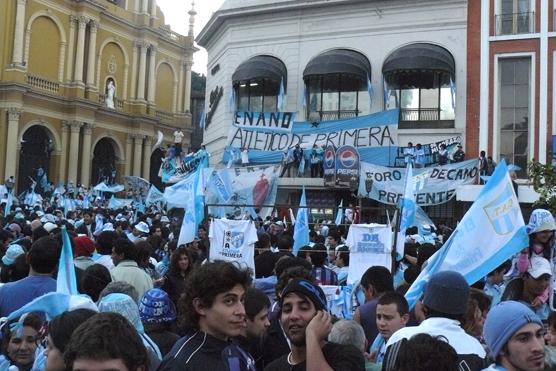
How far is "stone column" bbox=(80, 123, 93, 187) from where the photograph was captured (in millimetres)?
41344

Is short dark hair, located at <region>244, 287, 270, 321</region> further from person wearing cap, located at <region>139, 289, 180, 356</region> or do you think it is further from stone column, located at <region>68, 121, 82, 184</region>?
stone column, located at <region>68, 121, 82, 184</region>

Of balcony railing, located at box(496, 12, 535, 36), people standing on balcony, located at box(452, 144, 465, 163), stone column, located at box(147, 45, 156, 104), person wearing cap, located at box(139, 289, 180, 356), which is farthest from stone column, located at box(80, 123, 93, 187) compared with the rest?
person wearing cap, located at box(139, 289, 180, 356)

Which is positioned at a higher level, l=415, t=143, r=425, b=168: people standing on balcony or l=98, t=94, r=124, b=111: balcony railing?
l=98, t=94, r=124, b=111: balcony railing

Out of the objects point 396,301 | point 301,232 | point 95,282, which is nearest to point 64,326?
point 95,282

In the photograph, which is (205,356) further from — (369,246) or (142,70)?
(142,70)

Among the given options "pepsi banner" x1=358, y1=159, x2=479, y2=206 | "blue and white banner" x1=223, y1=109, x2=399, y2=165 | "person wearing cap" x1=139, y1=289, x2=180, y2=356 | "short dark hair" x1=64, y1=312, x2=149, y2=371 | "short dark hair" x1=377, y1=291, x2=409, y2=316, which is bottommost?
"person wearing cap" x1=139, y1=289, x2=180, y2=356

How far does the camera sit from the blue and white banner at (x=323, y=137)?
2280 cm

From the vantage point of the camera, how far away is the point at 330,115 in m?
26.2

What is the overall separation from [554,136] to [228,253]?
16895mm

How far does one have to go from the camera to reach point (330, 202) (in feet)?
81.2

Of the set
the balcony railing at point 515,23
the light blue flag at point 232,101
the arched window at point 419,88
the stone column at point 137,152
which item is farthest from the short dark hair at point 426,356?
the stone column at point 137,152

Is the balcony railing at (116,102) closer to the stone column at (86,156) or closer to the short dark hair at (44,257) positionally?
the stone column at (86,156)

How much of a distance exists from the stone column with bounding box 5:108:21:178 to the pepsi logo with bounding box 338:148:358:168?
22662mm

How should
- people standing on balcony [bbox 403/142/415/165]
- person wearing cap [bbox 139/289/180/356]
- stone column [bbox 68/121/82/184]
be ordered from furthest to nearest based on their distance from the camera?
stone column [bbox 68/121/82/184] → people standing on balcony [bbox 403/142/415/165] → person wearing cap [bbox 139/289/180/356]
